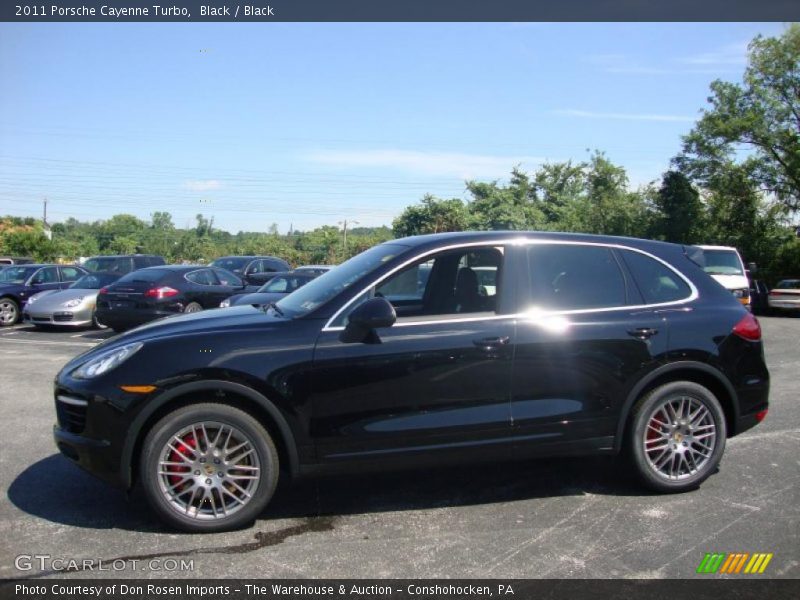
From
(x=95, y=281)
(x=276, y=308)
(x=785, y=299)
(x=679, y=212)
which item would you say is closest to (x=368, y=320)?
(x=276, y=308)

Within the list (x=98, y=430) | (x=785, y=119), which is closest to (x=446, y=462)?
(x=98, y=430)

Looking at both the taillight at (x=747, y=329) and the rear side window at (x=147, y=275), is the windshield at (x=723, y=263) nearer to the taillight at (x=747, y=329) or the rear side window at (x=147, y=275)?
the taillight at (x=747, y=329)

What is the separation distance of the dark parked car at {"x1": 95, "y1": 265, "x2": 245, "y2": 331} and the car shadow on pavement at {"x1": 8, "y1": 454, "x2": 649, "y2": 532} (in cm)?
784

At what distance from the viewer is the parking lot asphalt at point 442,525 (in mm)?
3545

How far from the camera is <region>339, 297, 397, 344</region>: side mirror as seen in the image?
395cm

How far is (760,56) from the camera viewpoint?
33.5 meters

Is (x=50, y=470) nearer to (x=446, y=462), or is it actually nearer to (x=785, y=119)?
(x=446, y=462)

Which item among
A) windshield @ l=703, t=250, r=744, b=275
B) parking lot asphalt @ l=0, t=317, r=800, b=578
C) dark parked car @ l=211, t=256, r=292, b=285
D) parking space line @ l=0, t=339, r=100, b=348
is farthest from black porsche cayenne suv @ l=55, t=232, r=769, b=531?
dark parked car @ l=211, t=256, r=292, b=285

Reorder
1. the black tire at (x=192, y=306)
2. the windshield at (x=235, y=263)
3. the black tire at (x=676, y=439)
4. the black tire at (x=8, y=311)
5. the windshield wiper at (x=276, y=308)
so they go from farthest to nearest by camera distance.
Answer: the windshield at (x=235, y=263), the black tire at (x=8, y=311), the black tire at (x=192, y=306), the black tire at (x=676, y=439), the windshield wiper at (x=276, y=308)

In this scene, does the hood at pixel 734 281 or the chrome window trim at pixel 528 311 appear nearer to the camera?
the chrome window trim at pixel 528 311

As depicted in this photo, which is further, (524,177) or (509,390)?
(524,177)

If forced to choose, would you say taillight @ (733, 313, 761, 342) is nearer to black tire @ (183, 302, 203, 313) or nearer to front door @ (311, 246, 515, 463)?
front door @ (311, 246, 515, 463)

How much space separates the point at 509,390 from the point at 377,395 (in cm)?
83

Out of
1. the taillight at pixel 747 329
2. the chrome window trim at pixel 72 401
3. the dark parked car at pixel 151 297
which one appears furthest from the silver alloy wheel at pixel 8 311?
the taillight at pixel 747 329
